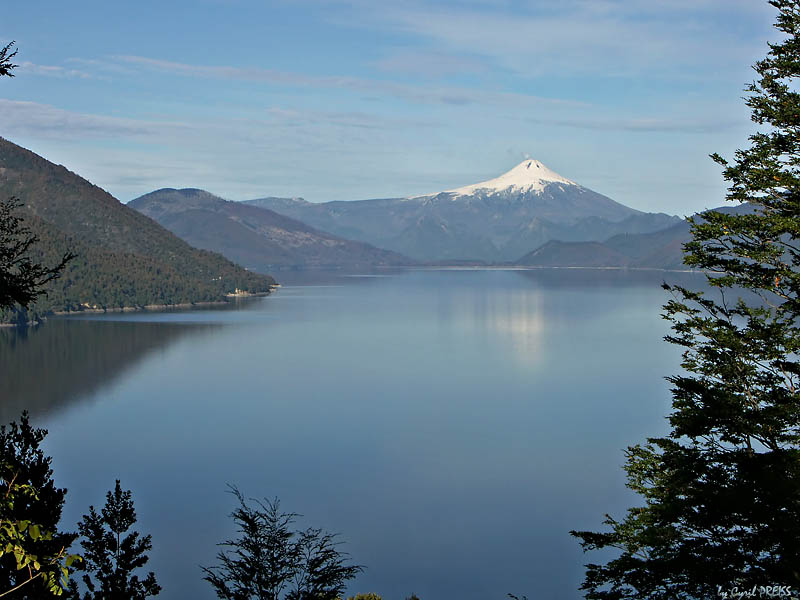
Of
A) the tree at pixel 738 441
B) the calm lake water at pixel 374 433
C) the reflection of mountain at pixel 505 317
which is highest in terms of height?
the tree at pixel 738 441

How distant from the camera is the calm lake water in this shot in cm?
2575

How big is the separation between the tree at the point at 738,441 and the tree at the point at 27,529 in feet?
25.7

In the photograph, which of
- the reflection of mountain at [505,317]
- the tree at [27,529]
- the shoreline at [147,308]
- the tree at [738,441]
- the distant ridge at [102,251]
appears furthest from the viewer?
the distant ridge at [102,251]

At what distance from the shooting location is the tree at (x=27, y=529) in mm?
4957

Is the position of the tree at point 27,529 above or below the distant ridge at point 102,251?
below

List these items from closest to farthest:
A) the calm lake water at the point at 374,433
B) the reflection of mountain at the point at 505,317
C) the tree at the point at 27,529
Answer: the tree at the point at 27,529 < the calm lake water at the point at 374,433 < the reflection of mountain at the point at 505,317

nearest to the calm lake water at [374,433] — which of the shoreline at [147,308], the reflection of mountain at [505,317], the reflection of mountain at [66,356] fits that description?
the reflection of mountain at [66,356]

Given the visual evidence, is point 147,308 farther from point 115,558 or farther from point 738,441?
point 738,441

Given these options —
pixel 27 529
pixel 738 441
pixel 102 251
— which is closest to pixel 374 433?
pixel 738 441

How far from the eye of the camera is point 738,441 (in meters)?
13.7

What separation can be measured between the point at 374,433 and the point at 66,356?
38720 millimetres

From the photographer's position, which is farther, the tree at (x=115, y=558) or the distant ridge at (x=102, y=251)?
the distant ridge at (x=102, y=251)

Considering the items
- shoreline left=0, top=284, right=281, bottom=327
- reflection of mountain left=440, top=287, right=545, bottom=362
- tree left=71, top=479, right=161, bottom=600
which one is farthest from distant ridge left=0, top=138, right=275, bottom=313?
tree left=71, top=479, right=161, bottom=600

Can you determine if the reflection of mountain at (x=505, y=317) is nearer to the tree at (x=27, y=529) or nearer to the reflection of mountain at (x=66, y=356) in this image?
the reflection of mountain at (x=66, y=356)
